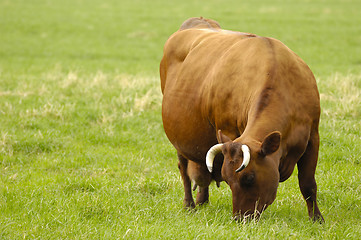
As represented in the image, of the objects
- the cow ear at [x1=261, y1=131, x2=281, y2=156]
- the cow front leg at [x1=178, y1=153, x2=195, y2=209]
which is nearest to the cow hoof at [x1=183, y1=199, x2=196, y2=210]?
the cow front leg at [x1=178, y1=153, x2=195, y2=209]

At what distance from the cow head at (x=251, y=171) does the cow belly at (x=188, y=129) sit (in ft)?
3.78

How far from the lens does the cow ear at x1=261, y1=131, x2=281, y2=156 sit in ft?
14.1

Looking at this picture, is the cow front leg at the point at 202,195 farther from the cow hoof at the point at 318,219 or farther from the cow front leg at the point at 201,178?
the cow hoof at the point at 318,219

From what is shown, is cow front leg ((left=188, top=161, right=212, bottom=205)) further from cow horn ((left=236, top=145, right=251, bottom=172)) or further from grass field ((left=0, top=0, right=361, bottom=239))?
cow horn ((left=236, top=145, right=251, bottom=172))

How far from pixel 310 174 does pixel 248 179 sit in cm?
96

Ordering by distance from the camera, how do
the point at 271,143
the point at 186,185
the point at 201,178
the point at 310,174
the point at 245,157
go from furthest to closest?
the point at 186,185 < the point at 201,178 < the point at 310,174 < the point at 271,143 < the point at 245,157

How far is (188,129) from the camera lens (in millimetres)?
5930

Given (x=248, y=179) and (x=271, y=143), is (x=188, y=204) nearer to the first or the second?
(x=248, y=179)

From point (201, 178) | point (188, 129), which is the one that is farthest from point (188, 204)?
point (188, 129)

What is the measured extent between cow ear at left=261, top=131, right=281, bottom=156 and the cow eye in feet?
0.70

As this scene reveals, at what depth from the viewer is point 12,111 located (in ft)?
31.7

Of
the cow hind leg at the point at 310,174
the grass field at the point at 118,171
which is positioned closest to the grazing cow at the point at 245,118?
the cow hind leg at the point at 310,174

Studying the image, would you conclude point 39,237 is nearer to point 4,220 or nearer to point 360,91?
point 4,220

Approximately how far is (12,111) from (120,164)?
3255mm
